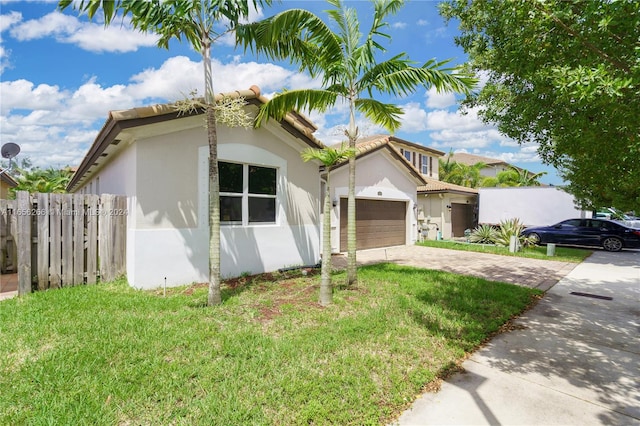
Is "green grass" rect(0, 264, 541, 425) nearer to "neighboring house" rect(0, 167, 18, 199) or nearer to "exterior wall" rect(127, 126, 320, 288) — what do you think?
"exterior wall" rect(127, 126, 320, 288)

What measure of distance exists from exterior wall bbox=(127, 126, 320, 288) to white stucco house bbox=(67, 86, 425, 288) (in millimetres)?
21

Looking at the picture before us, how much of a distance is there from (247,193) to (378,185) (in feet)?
27.5

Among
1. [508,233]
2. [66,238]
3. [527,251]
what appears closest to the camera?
[66,238]

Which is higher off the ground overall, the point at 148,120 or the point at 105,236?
the point at 148,120

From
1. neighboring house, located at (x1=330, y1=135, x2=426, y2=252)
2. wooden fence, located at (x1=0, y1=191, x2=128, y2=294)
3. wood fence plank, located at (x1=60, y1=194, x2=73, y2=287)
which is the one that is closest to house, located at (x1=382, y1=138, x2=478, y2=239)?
neighboring house, located at (x1=330, y1=135, x2=426, y2=252)

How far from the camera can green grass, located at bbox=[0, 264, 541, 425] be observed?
2.98m

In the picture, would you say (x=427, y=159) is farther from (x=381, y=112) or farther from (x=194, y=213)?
(x=194, y=213)

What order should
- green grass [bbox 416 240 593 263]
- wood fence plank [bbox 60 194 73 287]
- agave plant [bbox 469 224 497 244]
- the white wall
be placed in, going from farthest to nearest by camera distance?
the white wall < agave plant [bbox 469 224 497 244] < green grass [bbox 416 240 593 263] < wood fence plank [bbox 60 194 73 287]

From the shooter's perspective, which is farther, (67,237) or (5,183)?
(5,183)

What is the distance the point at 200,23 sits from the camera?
216 inches

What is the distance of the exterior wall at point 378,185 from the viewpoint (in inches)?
520

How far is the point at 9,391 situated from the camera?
3.16 metres

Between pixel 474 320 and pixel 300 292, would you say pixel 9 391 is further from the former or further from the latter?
pixel 474 320

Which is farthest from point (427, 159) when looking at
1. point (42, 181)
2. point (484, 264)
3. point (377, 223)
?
point (42, 181)
